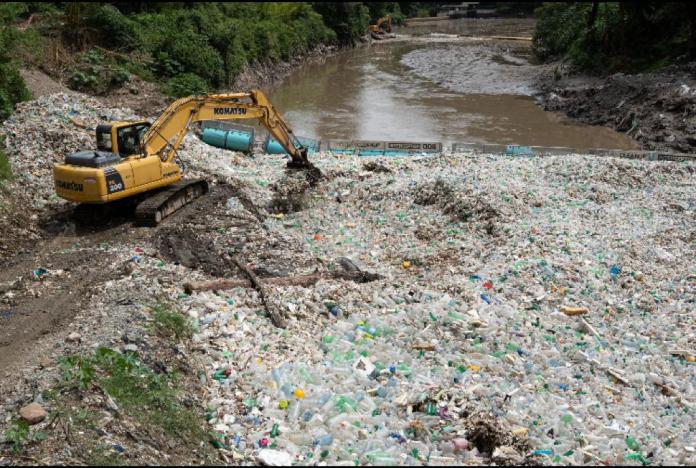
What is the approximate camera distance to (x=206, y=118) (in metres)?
13.3

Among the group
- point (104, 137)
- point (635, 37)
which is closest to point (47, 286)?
point (104, 137)

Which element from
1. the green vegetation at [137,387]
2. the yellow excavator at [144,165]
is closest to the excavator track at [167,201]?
the yellow excavator at [144,165]

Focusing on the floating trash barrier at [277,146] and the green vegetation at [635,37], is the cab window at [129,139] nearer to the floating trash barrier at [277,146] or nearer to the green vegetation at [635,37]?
the floating trash barrier at [277,146]

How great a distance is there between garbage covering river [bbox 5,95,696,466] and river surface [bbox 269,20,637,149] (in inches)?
356

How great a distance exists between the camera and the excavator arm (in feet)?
40.8

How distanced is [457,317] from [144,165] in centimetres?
650

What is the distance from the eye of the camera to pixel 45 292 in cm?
945

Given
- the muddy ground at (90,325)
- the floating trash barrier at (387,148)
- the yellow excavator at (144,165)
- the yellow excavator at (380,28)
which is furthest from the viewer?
the yellow excavator at (380,28)

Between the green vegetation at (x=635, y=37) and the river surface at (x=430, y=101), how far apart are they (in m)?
3.35

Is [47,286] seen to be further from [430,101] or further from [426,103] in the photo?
[430,101]

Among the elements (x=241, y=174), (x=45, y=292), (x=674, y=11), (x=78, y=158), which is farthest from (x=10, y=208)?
(x=674, y=11)

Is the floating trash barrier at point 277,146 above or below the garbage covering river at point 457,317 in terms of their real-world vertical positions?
above

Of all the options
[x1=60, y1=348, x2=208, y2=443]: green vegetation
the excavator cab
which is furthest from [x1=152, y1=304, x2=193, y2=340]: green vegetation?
the excavator cab

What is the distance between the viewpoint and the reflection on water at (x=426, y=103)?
2405 cm
